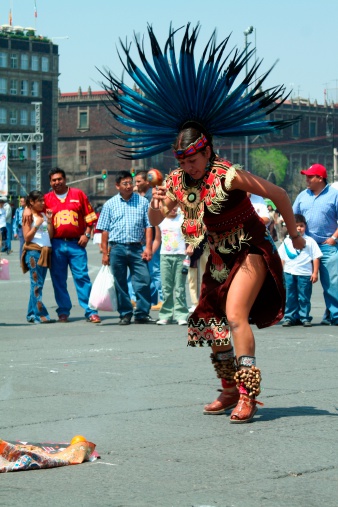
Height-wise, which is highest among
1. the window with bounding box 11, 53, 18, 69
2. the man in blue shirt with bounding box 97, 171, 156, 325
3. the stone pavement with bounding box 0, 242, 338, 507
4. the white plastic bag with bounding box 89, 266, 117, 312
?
the window with bounding box 11, 53, 18, 69

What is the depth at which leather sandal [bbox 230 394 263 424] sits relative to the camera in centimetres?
689

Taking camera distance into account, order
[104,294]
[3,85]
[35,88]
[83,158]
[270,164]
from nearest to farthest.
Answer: [104,294], [3,85], [35,88], [83,158], [270,164]

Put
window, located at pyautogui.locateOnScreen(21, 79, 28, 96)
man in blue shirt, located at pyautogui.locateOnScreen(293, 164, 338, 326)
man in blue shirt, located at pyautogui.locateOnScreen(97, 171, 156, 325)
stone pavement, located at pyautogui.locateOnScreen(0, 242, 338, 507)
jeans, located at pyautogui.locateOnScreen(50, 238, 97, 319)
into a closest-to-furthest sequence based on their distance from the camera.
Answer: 1. stone pavement, located at pyautogui.locateOnScreen(0, 242, 338, 507)
2. man in blue shirt, located at pyautogui.locateOnScreen(293, 164, 338, 326)
3. man in blue shirt, located at pyautogui.locateOnScreen(97, 171, 156, 325)
4. jeans, located at pyautogui.locateOnScreen(50, 238, 97, 319)
5. window, located at pyautogui.locateOnScreen(21, 79, 28, 96)

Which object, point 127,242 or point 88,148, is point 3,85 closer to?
point 88,148

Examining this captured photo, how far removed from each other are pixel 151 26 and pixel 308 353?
4.21 m

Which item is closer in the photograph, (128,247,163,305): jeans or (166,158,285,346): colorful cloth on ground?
(166,158,285,346): colorful cloth on ground

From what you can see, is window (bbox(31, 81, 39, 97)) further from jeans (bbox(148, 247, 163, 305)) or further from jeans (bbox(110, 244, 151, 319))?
jeans (bbox(110, 244, 151, 319))

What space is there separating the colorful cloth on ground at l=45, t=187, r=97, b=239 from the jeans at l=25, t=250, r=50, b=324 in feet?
1.47

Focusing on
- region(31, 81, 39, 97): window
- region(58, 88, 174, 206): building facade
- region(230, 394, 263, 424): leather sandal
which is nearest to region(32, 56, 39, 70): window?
region(31, 81, 39, 97): window

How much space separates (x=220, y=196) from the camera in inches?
276

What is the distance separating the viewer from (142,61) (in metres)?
7.66

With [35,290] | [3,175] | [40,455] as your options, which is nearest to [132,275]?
[35,290]

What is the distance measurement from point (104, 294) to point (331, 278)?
2.79 metres

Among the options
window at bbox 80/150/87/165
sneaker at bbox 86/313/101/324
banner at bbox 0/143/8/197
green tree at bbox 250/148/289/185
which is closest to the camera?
sneaker at bbox 86/313/101/324
